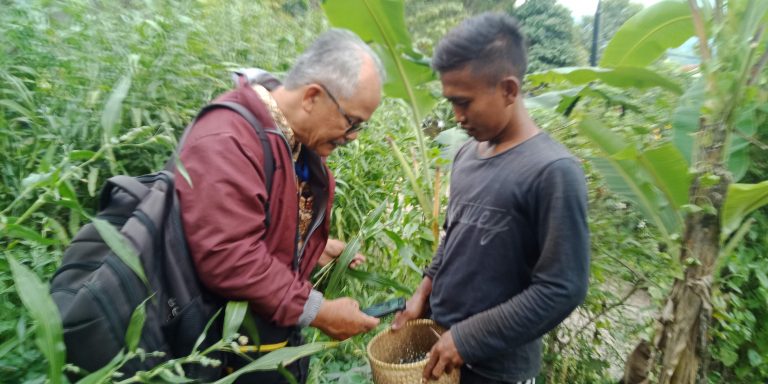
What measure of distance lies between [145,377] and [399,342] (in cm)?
101

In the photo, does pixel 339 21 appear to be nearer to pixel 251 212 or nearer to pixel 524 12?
pixel 251 212

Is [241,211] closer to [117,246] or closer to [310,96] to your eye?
[117,246]

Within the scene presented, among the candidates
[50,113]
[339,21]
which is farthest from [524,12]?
[50,113]

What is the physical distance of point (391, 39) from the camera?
2.05m

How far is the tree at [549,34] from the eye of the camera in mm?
13922

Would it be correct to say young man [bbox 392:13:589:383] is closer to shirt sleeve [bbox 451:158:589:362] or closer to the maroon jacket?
shirt sleeve [bbox 451:158:589:362]

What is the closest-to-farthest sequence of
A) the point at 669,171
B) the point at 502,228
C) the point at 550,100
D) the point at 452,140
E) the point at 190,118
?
the point at 502,228
the point at 669,171
the point at 190,118
the point at 550,100
the point at 452,140

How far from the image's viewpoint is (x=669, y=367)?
169 cm

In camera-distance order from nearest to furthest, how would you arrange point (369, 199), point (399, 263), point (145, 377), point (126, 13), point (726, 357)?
1. point (145, 377)
2. point (126, 13)
3. point (726, 357)
4. point (399, 263)
5. point (369, 199)

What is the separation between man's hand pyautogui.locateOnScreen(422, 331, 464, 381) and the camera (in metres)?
1.29

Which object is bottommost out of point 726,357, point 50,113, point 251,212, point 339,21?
point 726,357

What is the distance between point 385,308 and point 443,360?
1.26ft

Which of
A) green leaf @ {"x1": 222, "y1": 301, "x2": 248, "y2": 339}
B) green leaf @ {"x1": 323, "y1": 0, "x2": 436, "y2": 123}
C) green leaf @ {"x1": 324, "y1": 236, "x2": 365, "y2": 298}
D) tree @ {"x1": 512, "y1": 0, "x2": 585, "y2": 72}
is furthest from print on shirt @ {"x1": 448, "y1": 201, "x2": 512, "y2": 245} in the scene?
tree @ {"x1": 512, "y1": 0, "x2": 585, "y2": 72}

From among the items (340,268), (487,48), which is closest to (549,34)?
(487,48)
